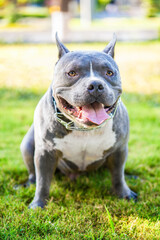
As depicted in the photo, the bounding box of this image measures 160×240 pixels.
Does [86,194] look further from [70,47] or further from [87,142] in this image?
[70,47]

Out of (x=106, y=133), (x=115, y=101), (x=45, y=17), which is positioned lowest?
(x=45, y=17)

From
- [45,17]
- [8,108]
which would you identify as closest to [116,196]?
[8,108]

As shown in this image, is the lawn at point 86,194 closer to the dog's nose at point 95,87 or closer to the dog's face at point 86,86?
the dog's face at point 86,86

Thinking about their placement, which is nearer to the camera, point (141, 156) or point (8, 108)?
point (141, 156)

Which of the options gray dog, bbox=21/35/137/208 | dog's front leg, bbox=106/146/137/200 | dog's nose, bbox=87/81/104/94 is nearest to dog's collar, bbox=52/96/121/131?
gray dog, bbox=21/35/137/208

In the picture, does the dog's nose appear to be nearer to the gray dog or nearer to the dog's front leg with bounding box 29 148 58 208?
the gray dog

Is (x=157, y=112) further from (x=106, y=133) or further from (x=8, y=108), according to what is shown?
(x=106, y=133)

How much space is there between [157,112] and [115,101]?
3.45 m

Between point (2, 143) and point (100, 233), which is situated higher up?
point (100, 233)

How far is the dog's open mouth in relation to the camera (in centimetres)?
231

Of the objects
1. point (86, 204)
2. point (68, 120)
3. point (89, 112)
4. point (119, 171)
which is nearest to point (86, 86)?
point (89, 112)

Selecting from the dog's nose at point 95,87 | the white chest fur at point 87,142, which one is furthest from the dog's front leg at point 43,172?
the dog's nose at point 95,87

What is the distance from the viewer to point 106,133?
264 cm

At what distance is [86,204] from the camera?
114 inches
